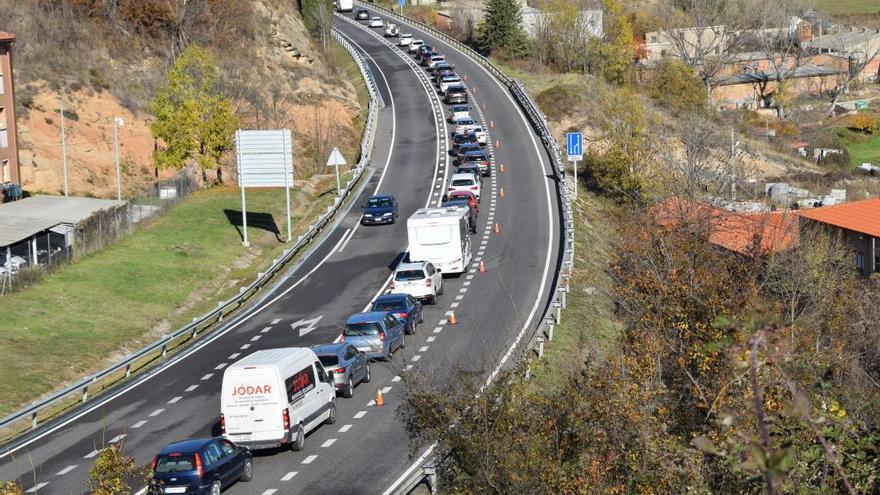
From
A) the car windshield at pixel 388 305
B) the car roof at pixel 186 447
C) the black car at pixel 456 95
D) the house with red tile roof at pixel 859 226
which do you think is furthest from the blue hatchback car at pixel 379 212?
the car roof at pixel 186 447

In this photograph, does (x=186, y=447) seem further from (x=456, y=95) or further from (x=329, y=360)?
(x=456, y=95)

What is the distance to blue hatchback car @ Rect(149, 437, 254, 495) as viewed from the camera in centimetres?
2614

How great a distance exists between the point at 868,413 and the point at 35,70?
225 feet

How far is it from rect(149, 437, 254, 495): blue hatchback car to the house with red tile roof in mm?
45376

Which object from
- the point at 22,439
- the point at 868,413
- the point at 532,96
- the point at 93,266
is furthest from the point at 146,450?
the point at 532,96

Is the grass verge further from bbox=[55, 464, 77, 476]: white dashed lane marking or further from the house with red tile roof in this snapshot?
bbox=[55, 464, 77, 476]: white dashed lane marking

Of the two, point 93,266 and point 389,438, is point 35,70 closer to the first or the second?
point 93,266

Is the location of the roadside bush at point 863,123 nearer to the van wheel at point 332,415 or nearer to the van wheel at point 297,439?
the van wheel at point 332,415

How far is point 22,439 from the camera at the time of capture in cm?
3306

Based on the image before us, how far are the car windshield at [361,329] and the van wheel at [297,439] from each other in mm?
8494

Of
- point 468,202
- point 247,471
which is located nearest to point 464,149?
point 468,202

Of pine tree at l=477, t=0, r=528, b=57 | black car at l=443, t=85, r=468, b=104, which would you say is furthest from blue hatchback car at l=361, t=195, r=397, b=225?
pine tree at l=477, t=0, r=528, b=57

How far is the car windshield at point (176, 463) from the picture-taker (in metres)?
26.3

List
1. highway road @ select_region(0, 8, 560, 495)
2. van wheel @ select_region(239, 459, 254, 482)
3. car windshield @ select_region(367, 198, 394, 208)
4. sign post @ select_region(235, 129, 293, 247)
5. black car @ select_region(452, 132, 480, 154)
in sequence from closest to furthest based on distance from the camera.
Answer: van wheel @ select_region(239, 459, 254, 482), highway road @ select_region(0, 8, 560, 495), sign post @ select_region(235, 129, 293, 247), car windshield @ select_region(367, 198, 394, 208), black car @ select_region(452, 132, 480, 154)
